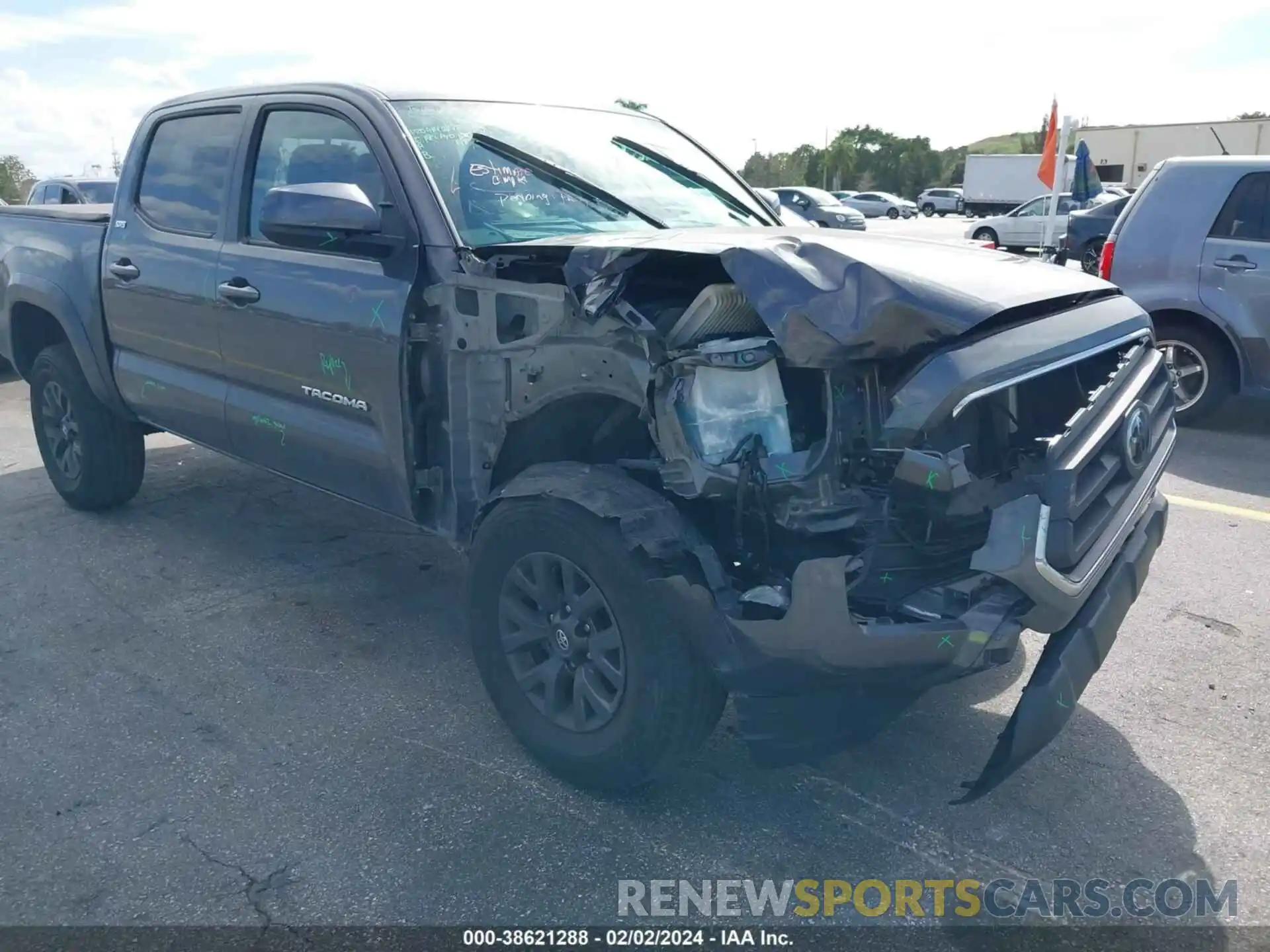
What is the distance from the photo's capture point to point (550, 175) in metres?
3.78

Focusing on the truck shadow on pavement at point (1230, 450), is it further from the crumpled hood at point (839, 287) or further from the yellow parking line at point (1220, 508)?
the crumpled hood at point (839, 287)

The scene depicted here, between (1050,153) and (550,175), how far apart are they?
14518mm

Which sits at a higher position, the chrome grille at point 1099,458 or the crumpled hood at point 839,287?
the crumpled hood at point 839,287

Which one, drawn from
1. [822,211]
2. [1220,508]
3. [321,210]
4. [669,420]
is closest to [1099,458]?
[669,420]

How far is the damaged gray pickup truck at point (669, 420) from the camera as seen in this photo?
2.53 meters

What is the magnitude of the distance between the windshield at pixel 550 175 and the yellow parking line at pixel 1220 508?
307 centimetres

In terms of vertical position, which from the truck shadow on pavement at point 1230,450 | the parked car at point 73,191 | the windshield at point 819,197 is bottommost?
the truck shadow on pavement at point 1230,450

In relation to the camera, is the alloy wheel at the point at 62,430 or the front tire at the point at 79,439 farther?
the alloy wheel at the point at 62,430

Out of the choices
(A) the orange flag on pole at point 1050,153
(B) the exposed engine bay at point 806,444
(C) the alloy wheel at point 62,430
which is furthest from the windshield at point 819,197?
(B) the exposed engine bay at point 806,444

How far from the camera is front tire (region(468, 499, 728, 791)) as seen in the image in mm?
2742

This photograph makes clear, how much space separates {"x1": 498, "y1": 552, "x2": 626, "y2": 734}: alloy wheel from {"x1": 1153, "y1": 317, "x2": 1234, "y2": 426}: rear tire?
559cm

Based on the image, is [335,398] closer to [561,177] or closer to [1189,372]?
[561,177]

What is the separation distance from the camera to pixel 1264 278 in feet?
22.6

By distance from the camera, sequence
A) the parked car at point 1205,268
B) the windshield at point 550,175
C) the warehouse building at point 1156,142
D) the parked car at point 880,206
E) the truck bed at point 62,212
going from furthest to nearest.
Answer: the parked car at point 880,206, the warehouse building at point 1156,142, the parked car at point 1205,268, the truck bed at point 62,212, the windshield at point 550,175
